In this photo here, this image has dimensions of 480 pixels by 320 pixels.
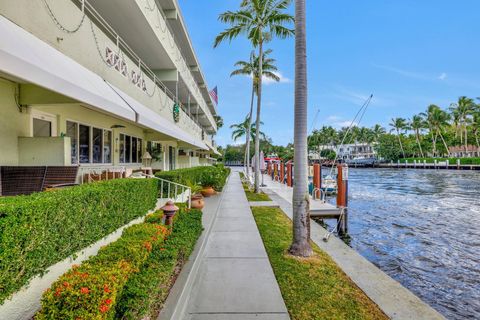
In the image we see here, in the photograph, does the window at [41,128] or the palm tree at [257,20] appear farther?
the palm tree at [257,20]

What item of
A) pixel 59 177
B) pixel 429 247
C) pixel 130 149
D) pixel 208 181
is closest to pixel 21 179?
pixel 59 177

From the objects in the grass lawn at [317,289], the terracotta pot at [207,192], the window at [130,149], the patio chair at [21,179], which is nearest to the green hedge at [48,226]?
the patio chair at [21,179]

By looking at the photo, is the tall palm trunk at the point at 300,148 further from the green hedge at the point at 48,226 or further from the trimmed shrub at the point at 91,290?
the green hedge at the point at 48,226

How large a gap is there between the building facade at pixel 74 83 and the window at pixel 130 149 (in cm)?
4

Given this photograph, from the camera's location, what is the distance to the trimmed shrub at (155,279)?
9.57ft

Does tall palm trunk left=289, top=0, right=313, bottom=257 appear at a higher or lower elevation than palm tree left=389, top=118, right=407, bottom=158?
lower

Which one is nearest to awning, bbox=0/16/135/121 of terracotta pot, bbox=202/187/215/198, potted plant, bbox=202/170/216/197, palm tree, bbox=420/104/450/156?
terracotta pot, bbox=202/187/215/198

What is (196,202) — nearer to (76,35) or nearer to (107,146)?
(107,146)

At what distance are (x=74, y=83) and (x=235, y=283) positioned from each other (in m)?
4.37

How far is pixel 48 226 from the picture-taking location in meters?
3.26

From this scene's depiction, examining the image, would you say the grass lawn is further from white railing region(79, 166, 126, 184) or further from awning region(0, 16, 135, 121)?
white railing region(79, 166, 126, 184)

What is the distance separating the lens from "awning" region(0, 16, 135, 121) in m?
3.19

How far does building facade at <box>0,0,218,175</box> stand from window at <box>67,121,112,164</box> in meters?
0.03

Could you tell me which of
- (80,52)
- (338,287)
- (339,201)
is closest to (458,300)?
(338,287)
